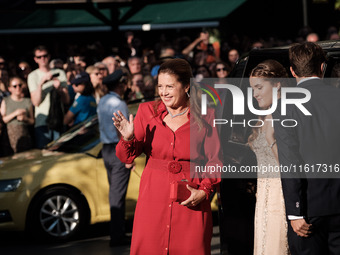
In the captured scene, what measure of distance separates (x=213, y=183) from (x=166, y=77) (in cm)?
81

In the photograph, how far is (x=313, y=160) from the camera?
4.70 metres

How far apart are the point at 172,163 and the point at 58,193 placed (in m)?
4.61

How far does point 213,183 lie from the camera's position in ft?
A: 17.5

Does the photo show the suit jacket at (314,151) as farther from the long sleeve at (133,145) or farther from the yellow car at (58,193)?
the yellow car at (58,193)

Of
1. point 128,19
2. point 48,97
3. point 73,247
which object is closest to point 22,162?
point 73,247

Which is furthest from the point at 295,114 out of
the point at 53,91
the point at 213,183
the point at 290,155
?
the point at 53,91

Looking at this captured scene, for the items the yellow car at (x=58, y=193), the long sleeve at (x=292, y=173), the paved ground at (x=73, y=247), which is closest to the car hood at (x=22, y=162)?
the yellow car at (x=58, y=193)

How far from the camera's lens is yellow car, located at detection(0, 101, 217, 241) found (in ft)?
31.0

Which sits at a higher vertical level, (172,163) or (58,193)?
(172,163)

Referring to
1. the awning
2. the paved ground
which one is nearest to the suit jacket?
the paved ground

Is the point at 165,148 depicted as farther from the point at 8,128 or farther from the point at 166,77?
the point at 8,128

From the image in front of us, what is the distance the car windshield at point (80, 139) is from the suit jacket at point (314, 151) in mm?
5347

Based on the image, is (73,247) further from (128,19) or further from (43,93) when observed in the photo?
(128,19)

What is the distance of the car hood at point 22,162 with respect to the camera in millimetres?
9570
